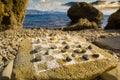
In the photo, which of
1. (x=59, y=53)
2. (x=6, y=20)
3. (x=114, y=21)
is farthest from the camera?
(x=114, y=21)

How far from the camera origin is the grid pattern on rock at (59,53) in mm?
3744

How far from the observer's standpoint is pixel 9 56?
6.81 meters

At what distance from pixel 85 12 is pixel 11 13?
1866 centimetres

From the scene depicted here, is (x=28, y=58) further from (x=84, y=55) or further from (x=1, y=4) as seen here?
(x=1, y=4)

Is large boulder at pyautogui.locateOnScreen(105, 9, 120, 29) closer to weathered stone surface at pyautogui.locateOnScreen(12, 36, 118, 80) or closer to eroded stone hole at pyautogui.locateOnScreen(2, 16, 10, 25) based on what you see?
eroded stone hole at pyautogui.locateOnScreen(2, 16, 10, 25)

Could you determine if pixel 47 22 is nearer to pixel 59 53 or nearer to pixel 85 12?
pixel 85 12

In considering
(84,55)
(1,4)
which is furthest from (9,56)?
(1,4)

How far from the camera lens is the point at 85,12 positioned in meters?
30.6

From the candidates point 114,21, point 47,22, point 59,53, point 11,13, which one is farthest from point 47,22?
point 59,53

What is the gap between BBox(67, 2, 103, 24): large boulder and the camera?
100 feet

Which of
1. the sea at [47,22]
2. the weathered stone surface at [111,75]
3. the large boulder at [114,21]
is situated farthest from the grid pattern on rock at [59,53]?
the sea at [47,22]

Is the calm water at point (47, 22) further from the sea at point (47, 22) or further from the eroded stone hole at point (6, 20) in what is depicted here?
the eroded stone hole at point (6, 20)

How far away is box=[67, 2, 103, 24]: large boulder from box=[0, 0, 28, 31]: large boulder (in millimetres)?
17748

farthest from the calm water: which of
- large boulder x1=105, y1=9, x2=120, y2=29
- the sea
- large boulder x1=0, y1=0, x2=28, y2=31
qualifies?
large boulder x1=0, y1=0, x2=28, y2=31
